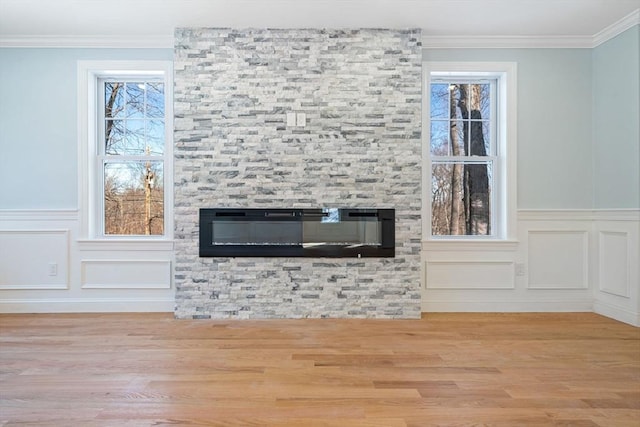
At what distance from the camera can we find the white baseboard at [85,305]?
3691 millimetres

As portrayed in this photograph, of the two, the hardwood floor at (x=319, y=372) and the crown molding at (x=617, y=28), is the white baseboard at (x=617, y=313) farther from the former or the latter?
the crown molding at (x=617, y=28)

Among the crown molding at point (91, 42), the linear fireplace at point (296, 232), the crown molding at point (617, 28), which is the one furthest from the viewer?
the crown molding at point (91, 42)

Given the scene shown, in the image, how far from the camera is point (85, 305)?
3711mm

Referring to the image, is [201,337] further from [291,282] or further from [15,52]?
[15,52]

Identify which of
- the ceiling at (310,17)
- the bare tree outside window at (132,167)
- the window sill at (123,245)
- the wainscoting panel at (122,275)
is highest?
the ceiling at (310,17)

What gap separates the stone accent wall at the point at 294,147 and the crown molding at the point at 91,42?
0.34 meters

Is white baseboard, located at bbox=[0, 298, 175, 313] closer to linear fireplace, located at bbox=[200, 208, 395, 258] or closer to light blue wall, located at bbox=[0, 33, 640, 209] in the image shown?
linear fireplace, located at bbox=[200, 208, 395, 258]

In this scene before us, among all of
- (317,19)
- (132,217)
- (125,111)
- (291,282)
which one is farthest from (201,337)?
(317,19)

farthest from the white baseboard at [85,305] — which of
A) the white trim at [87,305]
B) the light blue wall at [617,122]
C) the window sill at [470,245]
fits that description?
the light blue wall at [617,122]

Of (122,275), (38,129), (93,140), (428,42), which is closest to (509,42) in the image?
(428,42)

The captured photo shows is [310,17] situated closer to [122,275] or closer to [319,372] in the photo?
[319,372]

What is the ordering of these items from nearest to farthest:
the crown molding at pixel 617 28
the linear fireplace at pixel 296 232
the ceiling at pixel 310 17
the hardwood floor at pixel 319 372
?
1. the hardwood floor at pixel 319 372
2. the ceiling at pixel 310 17
3. the crown molding at pixel 617 28
4. the linear fireplace at pixel 296 232

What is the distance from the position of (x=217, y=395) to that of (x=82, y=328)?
1.82 metres

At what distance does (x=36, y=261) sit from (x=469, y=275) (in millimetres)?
3991
